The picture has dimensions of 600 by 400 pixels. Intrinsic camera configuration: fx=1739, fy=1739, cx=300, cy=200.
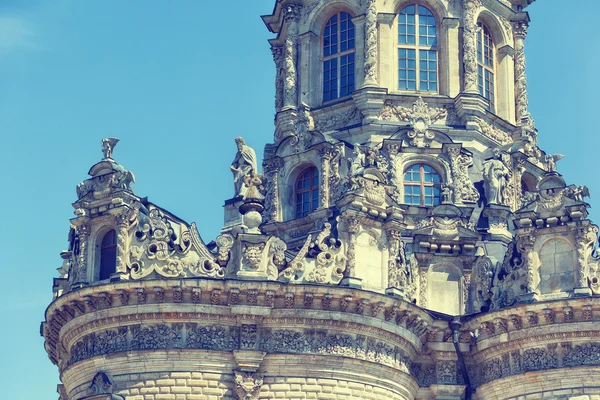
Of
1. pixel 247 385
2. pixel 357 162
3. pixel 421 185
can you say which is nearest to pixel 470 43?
pixel 421 185

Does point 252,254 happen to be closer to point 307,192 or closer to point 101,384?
point 101,384

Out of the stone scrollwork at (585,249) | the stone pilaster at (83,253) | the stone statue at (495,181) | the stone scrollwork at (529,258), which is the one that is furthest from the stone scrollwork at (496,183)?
the stone pilaster at (83,253)

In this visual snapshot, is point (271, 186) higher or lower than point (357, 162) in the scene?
higher

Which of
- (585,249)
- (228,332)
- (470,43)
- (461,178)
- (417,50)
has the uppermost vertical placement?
(470,43)

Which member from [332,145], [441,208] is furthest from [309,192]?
[441,208]

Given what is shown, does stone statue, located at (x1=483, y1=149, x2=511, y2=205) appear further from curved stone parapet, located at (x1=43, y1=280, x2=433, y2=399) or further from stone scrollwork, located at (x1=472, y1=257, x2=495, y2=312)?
curved stone parapet, located at (x1=43, y1=280, x2=433, y2=399)

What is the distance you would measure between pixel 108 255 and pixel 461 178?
11.4 metres

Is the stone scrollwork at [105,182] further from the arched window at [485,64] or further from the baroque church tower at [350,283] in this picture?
the arched window at [485,64]

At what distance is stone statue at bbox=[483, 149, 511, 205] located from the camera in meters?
51.6

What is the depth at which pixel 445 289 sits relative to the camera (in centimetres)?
4903

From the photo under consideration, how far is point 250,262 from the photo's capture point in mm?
45469

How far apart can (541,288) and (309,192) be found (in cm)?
897

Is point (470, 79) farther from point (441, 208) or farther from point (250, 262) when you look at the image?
point (250, 262)

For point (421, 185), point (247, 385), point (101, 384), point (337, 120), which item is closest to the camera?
point (247, 385)
